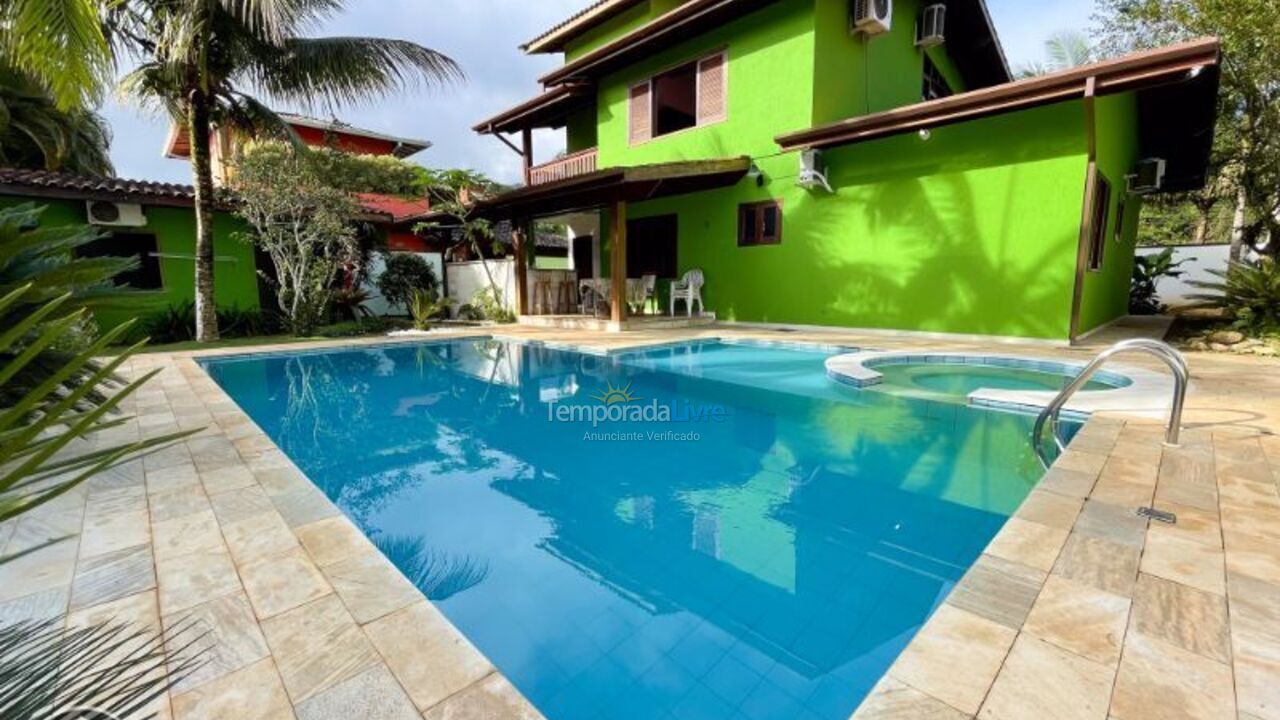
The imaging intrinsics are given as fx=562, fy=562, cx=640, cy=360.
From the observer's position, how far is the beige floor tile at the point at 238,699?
1.69 metres

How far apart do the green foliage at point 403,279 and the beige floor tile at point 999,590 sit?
597 inches

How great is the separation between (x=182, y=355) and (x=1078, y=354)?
14.0 metres

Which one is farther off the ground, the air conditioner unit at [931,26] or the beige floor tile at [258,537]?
the air conditioner unit at [931,26]

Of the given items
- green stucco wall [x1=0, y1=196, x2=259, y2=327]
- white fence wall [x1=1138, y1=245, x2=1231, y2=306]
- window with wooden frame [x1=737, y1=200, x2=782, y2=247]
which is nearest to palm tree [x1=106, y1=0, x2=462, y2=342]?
green stucco wall [x1=0, y1=196, x2=259, y2=327]

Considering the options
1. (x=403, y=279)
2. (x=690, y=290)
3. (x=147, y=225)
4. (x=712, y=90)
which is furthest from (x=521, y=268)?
(x=147, y=225)

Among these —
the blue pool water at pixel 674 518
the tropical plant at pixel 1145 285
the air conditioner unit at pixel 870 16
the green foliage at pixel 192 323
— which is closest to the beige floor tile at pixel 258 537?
the blue pool water at pixel 674 518

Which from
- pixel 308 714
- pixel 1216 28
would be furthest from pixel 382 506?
pixel 1216 28

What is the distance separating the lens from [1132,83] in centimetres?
725

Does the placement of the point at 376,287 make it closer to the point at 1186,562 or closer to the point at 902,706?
the point at 902,706

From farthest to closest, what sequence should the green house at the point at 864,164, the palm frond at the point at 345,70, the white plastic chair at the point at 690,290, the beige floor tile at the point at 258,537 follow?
the white plastic chair at the point at 690,290, the palm frond at the point at 345,70, the green house at the point at 864,164, the beige floor tile at the point at 258,537

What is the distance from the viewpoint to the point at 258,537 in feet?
9.18

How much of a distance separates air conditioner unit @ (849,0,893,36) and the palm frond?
815cm

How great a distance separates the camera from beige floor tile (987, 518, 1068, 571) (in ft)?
8.27

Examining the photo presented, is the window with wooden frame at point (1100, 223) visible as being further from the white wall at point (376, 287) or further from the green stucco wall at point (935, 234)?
the white wall at point (376, 287)
